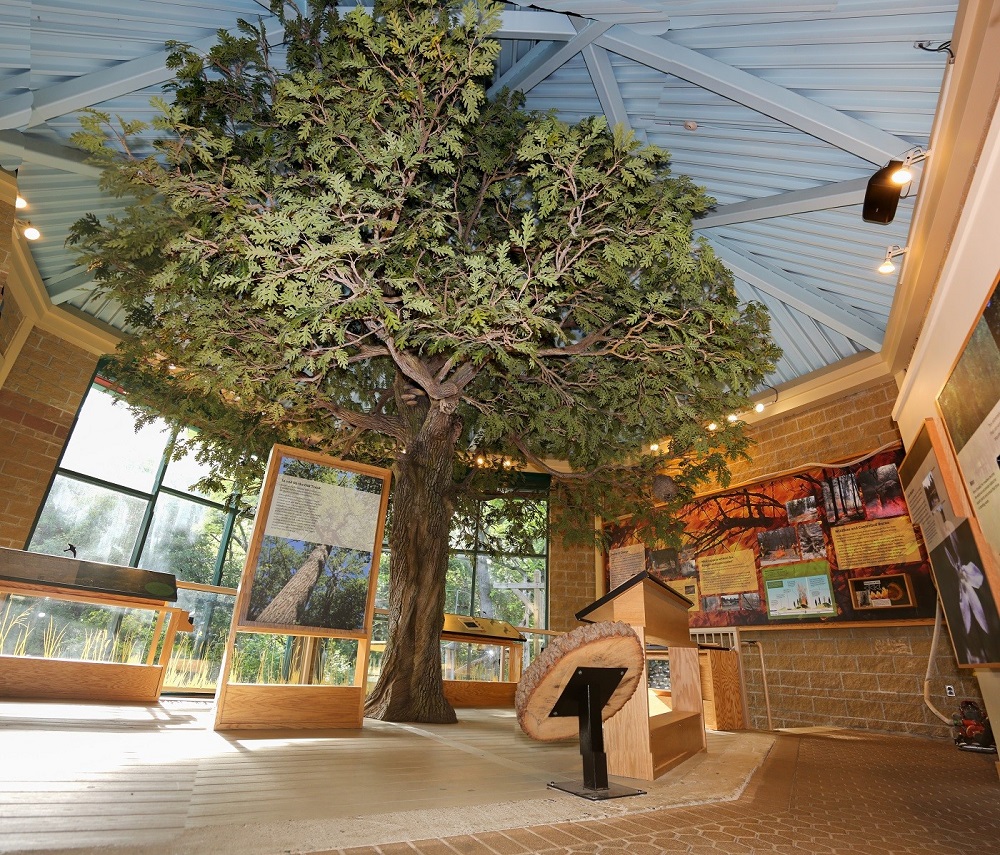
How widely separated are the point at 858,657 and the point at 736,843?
6669 millimetres

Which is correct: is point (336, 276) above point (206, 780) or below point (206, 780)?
above

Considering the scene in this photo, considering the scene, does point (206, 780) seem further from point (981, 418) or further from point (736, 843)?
point (981, 418)

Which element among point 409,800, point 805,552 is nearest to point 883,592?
point 805,552

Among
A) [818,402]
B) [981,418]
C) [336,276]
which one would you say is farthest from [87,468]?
[818,402]

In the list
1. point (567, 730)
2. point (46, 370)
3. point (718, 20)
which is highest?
point (718, 20)

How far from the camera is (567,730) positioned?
2.52 meters

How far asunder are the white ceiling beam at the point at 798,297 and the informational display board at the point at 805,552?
165 cm

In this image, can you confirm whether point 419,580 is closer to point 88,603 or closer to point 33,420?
point 88,603

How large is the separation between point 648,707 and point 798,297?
17.9 feet

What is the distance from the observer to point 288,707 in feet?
13.0

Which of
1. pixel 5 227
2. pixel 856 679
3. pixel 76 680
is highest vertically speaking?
pixel 5 227

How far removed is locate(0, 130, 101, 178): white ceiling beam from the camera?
4.88 m

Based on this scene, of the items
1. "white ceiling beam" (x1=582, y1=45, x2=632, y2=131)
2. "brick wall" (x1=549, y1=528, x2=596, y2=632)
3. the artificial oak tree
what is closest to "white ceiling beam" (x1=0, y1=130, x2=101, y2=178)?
the artificial oak tree

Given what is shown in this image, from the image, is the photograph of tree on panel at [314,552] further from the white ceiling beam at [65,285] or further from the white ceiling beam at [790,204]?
the white ceiling beam at [65,285]
